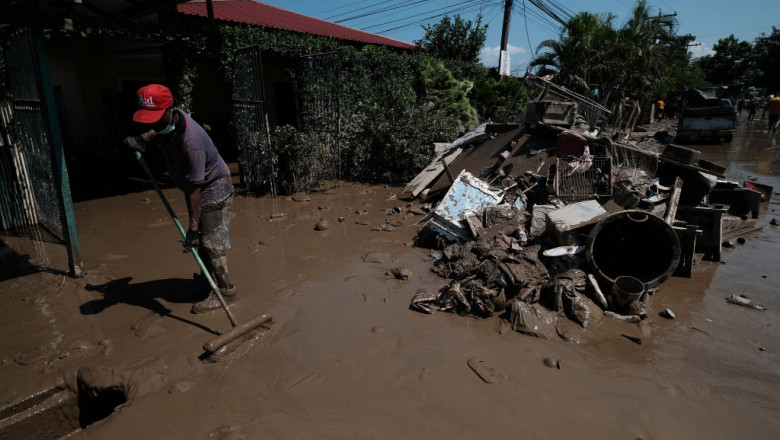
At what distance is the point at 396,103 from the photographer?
905 cm

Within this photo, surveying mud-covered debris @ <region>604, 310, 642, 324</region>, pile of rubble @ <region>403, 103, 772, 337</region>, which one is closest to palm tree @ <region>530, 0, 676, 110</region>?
pile of rubble @ <region>403, 103, 772, 337</region>

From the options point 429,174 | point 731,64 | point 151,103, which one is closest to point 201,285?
point 151,103

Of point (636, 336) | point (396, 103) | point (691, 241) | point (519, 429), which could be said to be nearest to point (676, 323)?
point (636, 336)

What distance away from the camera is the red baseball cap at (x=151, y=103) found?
2891mm

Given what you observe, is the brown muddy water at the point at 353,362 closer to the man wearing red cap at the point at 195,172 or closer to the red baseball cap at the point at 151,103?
the man wearing red cap at the point at 195,172

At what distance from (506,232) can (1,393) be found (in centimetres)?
493

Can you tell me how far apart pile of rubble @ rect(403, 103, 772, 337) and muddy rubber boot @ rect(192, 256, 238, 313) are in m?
1.76

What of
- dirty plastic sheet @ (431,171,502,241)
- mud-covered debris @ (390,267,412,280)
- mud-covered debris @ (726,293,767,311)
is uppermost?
dirty plastic sheet @ (431,171,502,241)

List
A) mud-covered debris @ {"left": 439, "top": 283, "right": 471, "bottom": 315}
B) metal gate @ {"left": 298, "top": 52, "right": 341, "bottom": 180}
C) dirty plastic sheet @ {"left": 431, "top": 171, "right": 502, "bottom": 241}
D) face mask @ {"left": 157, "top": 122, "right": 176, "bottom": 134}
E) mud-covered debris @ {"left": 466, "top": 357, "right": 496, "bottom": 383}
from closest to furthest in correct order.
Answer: mud-covered debris @ {"left": 466, "top": 357, "right": 496, "bottom": 383}, face mask @ {"left": 157, "top": 122, "right": 176, "bottom": 134}, mud-covered debris @ {"left": 439, "top": 283, "right": 471, "bottom": 315}, dirty plastic sheet @ {"left": 431, "top": 171, "right": 502, "bottom": 241}, metal gate @ {"left": 298, "top": 52, "right": 341, "bottom": 180}

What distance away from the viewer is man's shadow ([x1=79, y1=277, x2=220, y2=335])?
3.74 m

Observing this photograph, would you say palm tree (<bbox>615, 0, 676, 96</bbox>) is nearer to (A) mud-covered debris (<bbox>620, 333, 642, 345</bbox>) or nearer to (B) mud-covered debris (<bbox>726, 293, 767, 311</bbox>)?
(B) mud-covered debris (<bbox>726, 293, 767, 311</bbox>)

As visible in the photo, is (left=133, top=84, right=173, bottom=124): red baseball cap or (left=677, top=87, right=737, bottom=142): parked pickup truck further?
(left=677, top=87, right=737, bottom=142): parked pickup truck

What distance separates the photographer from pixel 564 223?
449 centimetres

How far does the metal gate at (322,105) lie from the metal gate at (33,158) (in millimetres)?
4459
